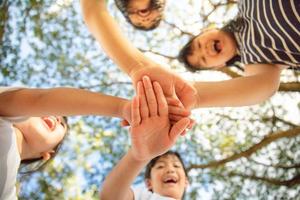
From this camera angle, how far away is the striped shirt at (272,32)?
3.46 ft

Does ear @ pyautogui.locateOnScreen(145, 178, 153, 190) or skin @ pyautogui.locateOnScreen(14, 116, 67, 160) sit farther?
ear @ pyautogui.locateOnScreen(145, 178, 153, 190)

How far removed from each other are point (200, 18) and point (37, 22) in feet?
2.53

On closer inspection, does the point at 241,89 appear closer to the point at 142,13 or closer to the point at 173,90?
the point at 173,90

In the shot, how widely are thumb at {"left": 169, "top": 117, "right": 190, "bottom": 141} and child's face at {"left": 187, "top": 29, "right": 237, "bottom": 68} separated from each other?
27.6 inches

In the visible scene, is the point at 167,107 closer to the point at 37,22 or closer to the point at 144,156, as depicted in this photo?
the point at 144,156

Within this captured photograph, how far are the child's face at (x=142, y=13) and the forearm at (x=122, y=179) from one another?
93 centimetres

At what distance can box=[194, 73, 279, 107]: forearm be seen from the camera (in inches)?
41.7

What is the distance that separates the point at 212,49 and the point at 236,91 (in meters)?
0.58

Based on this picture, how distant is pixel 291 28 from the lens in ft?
3.49

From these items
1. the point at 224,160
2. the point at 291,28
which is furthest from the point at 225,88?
the point at 224,160

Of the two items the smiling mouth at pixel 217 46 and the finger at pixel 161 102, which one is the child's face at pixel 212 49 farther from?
the finger at pixel 161 102

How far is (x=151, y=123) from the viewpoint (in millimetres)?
890

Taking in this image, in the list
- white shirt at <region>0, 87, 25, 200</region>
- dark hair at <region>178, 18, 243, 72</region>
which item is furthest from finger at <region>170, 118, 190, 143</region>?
dark hair at <region>178, 18, 243, 72</region>

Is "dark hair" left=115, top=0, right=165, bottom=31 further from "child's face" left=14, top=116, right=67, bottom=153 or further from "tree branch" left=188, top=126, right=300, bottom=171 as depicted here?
"child's face" left=14, top=116, right=67, bottom=153
